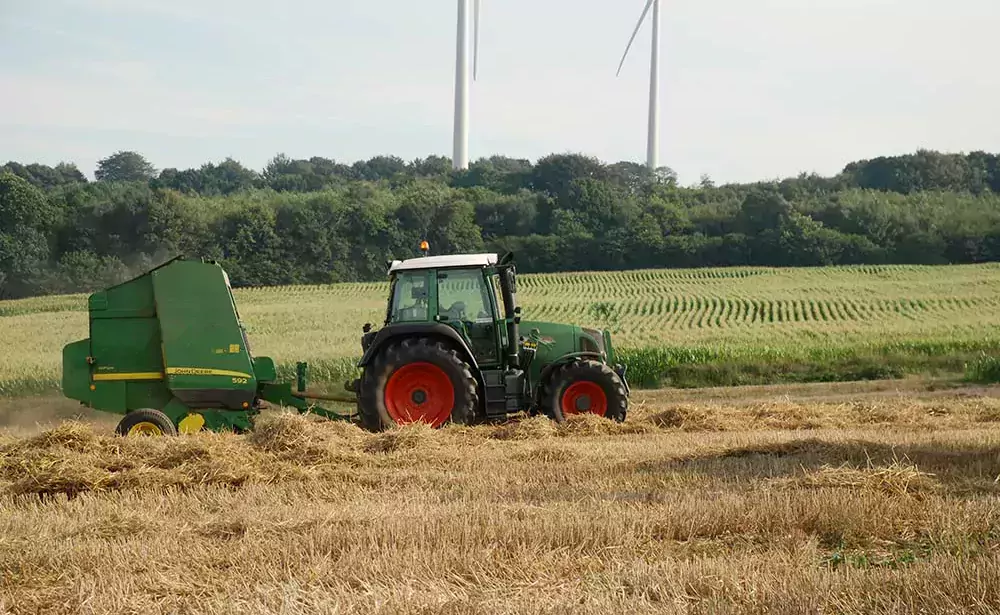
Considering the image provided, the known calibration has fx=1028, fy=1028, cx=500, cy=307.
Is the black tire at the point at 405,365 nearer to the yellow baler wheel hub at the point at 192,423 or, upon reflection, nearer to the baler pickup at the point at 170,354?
the baler pickup at the point at 170,354

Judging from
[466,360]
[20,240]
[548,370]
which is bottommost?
[548,370]

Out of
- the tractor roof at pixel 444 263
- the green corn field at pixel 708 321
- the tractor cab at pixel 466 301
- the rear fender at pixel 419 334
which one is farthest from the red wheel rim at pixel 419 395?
the green corn field at pixel 708 321

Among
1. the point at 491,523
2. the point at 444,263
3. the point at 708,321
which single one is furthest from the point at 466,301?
the point at 708,321

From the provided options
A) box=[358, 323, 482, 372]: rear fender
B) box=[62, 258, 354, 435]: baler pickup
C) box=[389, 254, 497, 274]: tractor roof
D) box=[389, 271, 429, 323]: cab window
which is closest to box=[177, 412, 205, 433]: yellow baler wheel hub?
box=[62, 258, 354, 435]: baler pickup

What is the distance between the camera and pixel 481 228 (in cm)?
6022

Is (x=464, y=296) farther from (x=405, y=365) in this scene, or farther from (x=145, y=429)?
(x=145, y=429)

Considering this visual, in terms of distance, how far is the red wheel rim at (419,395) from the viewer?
11602 mm

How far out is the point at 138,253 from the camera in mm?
49094

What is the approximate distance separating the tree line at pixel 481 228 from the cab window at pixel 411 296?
33.3 meters

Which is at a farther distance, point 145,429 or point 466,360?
point 466,360

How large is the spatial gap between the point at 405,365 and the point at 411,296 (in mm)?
840

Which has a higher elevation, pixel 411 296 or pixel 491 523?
pixel 411 296

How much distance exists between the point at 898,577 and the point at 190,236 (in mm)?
47854

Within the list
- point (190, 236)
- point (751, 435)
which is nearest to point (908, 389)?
point (751, 435)
